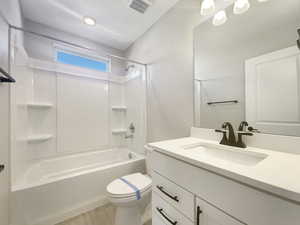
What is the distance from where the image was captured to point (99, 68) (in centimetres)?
266

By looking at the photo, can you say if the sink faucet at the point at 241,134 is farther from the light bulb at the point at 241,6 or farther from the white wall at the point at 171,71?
the light bulb at the point at 241,6

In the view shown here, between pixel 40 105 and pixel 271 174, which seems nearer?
pixel 271 174

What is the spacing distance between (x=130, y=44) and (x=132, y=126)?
159 cm

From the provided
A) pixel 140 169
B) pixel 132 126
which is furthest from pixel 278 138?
pixel 132 126

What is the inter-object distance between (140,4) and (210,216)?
2055mm

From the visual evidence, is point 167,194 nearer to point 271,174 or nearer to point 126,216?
point 271,174

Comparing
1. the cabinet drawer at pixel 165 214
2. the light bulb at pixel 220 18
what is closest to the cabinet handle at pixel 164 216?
the cabinet drawer at pixel 165 214

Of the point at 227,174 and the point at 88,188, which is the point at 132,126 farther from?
the point at 227,174

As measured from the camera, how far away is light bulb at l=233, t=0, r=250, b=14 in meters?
0.98

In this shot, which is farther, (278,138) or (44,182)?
(44,182)

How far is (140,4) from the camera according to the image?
5.17ft

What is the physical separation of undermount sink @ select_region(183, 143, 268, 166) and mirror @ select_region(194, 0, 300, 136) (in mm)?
221

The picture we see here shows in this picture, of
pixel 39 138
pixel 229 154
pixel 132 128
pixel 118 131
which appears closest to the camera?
pixel 229 154

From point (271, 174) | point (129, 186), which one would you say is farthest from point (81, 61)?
point (271, 174)
